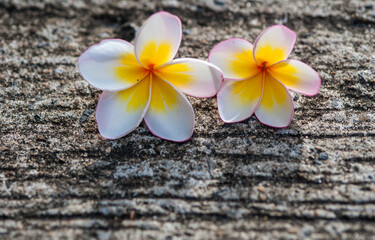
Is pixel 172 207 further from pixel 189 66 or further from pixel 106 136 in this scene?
pixel 189 66

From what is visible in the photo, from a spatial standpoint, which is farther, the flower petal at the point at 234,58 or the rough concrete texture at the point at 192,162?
the flower petal at the point at 234,58

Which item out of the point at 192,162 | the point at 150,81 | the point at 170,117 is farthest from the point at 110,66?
the point at 192,162

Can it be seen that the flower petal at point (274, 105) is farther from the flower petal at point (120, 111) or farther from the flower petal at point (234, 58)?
the flower petal at point (120, 111)

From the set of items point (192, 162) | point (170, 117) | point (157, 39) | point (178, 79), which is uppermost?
point (157, 39)

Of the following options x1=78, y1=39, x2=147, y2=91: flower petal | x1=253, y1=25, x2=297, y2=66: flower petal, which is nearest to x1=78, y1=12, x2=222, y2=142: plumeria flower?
x1=78, y1=39, x2=147, y2=91: flower petal

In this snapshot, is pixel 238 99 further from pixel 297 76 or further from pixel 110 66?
pixel 110 66

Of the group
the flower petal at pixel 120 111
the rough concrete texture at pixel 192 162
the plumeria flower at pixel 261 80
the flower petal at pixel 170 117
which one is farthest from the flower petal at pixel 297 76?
the flower petal at pixel 120 111

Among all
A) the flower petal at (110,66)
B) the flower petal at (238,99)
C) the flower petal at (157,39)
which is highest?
the flower petal at (157,39)
